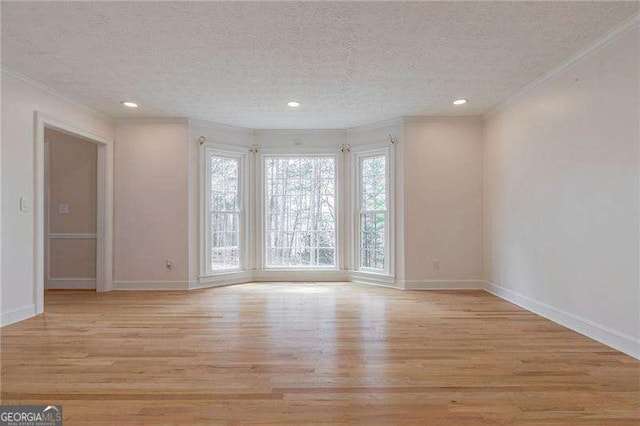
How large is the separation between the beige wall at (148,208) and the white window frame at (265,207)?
118cm

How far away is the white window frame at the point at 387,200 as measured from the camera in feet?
17.8

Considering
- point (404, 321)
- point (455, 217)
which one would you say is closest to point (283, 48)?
point (404, 321)

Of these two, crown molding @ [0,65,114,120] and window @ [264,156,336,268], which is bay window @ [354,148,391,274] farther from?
crown molding @ [0,65,114,120]

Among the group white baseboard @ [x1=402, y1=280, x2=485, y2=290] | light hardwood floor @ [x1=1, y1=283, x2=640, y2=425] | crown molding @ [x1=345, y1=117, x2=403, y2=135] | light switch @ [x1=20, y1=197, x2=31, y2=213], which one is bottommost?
light hardwood floor @ [x1=1, y1=283, x2=640, y2=425]

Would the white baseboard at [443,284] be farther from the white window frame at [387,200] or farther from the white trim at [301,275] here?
the white trim at [301,275]

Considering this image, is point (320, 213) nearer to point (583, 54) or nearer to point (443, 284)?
point (443, 284)

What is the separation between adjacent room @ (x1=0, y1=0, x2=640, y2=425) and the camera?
2273 millimetres

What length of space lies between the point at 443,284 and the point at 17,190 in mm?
5267

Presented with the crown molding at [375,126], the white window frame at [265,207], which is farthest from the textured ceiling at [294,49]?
the white window frame at [265,207]

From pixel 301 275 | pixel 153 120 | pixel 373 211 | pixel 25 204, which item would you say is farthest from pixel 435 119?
pixel 25 204

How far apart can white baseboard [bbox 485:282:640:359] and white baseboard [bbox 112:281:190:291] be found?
4386mm

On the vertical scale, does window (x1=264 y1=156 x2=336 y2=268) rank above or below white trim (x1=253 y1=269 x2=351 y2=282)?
above

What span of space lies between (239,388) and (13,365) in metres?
1.68

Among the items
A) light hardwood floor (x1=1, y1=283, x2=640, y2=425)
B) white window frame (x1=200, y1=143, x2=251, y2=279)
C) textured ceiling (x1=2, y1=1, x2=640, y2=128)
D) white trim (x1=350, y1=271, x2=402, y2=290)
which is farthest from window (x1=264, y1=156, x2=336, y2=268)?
light hardwood floor (x1=1, y1=283, x2=640, y2=425)
